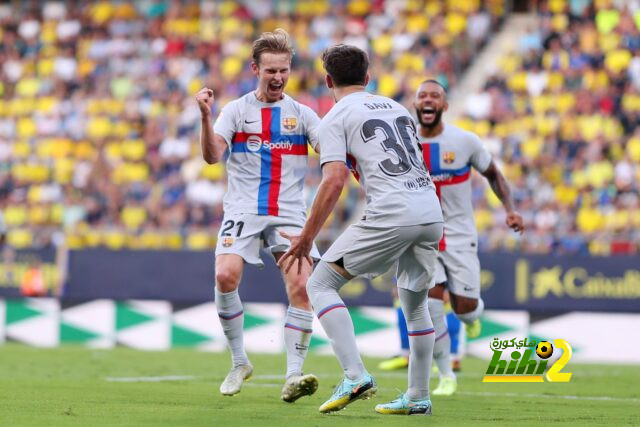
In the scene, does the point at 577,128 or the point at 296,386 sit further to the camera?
the point at 577,128

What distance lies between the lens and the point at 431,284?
791cm

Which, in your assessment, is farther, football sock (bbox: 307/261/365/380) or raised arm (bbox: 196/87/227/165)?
raised arm (bbox: 196/87/227/165)

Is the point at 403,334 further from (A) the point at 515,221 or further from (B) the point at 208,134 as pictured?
(B) the point at 208,134

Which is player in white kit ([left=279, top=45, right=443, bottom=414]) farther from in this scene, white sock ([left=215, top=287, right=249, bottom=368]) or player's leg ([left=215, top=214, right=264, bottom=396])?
white sock ([left=215, top=287, right=249, bottom=368])

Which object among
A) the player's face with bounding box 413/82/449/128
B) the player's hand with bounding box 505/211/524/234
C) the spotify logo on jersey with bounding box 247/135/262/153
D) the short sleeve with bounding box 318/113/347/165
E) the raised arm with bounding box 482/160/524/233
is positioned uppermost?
the player's face with bounding box 413/82/449/128

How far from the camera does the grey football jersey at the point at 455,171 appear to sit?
10664 mm

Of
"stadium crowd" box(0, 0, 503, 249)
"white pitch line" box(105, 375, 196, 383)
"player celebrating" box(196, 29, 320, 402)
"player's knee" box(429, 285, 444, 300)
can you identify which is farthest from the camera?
"stadium crowd" box(0, 0, 503, 249)

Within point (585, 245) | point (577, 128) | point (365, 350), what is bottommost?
point (365, 350)

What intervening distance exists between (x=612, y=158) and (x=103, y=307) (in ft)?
26.6

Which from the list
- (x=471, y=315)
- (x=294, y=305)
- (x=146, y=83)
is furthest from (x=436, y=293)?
(x=146, y=83)

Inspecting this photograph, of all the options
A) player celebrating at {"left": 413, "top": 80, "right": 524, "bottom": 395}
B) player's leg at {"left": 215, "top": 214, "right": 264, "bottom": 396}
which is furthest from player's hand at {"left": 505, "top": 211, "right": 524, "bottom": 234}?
player's leg at {"left": 215, "top": 214, "right": 264, "bottom": 396}

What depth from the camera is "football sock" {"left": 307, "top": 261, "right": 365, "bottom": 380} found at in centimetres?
768

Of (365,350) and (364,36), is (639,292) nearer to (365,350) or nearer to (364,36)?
(365,350)

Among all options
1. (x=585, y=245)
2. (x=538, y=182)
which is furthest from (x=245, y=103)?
(x=538, y=182)
